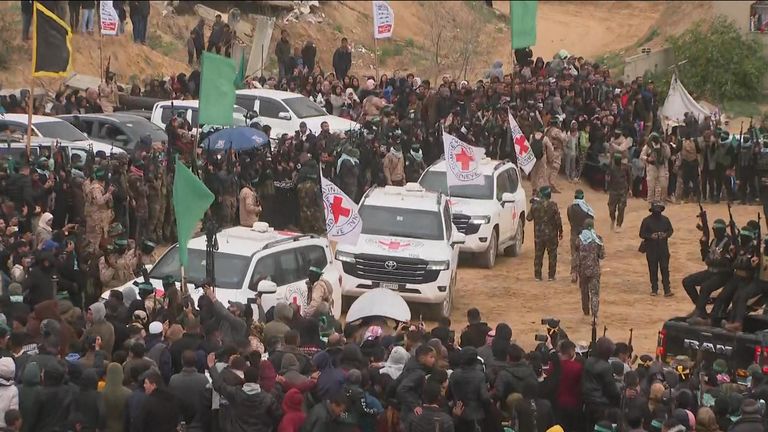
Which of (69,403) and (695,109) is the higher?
(695,109)

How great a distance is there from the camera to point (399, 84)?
35531 millimetres

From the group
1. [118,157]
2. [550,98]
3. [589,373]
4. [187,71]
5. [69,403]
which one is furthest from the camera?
[187,71]

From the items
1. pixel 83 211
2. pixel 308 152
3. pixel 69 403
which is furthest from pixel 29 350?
pixel 308 152

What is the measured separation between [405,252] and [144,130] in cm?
874

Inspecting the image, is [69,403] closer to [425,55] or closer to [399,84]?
[399,84]

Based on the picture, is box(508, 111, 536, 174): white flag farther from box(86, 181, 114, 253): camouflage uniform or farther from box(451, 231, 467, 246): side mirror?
box(86, 181, 114, 253): camouflage uniform

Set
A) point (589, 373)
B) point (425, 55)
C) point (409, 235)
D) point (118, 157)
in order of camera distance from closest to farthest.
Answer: point (589, 373), point (409, 235), point (118, 157), point (425, 55)

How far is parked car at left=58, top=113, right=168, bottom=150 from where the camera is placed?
29.5 m

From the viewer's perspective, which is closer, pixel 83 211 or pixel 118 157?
pixel 83 211

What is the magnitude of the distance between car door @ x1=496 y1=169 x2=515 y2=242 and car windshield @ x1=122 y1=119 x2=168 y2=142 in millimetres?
6281

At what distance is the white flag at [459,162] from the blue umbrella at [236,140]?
3.41m

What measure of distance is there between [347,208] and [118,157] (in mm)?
5252

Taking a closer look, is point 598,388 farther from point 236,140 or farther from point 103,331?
point 236,140

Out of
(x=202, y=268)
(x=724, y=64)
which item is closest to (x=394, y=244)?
(x=202, y=268)
